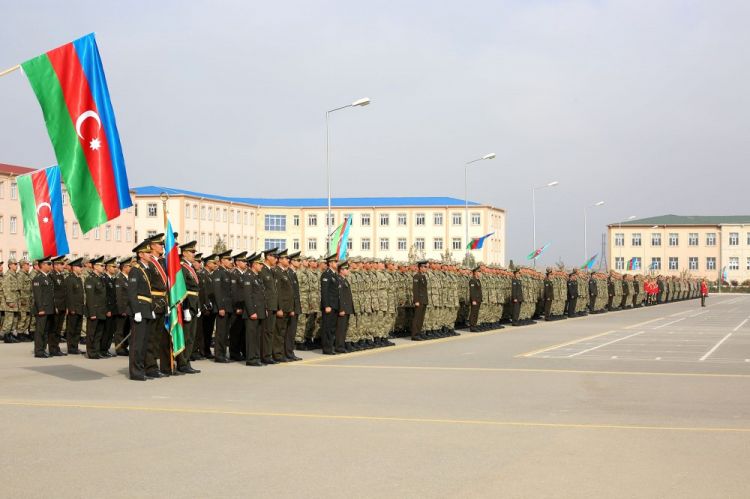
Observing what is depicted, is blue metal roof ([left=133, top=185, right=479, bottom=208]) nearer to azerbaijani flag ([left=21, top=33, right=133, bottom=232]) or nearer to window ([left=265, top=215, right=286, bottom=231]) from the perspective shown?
window ([left=265, top=215, right=286, bottom=231])

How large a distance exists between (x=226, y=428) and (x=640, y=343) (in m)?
15.2

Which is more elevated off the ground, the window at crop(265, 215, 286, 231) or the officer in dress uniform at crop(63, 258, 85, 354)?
the window at crop(265, 215, 286, 231)

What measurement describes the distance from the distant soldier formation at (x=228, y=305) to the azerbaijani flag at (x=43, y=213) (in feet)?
1.28

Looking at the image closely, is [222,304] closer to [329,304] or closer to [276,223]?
[329,304]

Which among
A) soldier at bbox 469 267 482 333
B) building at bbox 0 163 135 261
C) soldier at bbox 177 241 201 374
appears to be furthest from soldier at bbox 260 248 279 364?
building at bbox 0 163 135 261

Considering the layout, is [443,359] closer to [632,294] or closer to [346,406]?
[346,406]

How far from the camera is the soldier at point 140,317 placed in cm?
1384

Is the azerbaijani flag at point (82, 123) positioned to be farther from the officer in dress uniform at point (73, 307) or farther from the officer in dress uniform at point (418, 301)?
the officer in dress uniform at point (418, 301)

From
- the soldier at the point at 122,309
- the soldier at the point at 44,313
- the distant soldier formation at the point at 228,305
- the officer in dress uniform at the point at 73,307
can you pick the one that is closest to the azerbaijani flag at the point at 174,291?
the distant soldier formation at the point at 228,305

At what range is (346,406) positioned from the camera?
35.3 ft

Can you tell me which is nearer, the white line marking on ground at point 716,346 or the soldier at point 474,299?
the white line marking on ground at point 716,346

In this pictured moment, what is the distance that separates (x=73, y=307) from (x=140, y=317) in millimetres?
5760

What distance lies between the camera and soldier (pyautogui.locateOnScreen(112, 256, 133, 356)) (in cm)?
1702

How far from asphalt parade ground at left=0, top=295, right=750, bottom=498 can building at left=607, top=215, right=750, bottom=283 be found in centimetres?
11474
